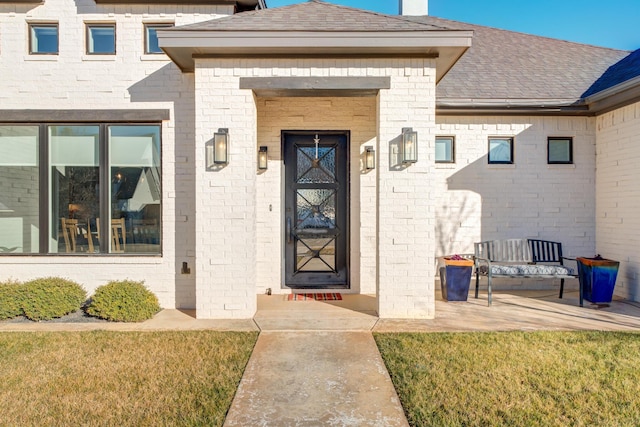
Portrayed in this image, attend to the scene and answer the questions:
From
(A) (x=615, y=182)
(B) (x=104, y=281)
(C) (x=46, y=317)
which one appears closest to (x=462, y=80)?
(A) (x=615, y=182)

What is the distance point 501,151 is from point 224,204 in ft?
16.9

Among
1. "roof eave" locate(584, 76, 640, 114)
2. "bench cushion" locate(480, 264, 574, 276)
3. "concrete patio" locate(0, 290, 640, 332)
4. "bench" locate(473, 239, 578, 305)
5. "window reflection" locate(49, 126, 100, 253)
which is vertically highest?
"roof eave" locate(584, 76, 640, 114)

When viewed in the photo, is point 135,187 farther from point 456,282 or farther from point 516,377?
point 516,377

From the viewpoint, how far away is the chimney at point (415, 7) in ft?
32.7

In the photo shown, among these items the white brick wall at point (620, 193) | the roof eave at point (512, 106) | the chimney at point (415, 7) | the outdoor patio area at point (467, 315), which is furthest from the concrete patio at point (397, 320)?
the chimney at point (415, 7)

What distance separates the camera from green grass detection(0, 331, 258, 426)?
3154 millimetres

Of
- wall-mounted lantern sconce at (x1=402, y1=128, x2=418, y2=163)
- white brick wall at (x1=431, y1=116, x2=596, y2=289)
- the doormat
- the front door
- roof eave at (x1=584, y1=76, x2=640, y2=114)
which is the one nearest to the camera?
wall-mounted lantern sconce at (x1=402, y1=128, x2=418, y2=163)

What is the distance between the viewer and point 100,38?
253 inches

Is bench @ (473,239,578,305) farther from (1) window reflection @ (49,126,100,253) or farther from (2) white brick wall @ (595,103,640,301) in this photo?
(1) window reflection @ (49,126,100,253)

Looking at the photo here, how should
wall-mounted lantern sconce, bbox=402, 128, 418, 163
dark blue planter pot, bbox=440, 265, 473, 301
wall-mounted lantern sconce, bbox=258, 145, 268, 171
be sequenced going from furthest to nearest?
wall-mounted lantern sconce, bbox=258, 145, 268, 171
dark blue planter pot, bbox=440, 265, 473, 301
wall-mounted lantern sconce, bbox=402, 128, 418, 163

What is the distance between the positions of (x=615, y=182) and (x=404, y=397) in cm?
596

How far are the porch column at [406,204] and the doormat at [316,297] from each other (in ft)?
4.19

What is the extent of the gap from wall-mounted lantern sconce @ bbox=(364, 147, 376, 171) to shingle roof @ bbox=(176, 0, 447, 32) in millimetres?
2075

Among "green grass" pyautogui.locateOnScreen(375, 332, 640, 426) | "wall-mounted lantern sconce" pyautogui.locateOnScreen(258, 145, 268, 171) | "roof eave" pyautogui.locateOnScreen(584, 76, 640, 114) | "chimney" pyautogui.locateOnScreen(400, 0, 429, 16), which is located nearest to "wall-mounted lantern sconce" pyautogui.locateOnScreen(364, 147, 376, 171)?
"wall-mounted lantern sconce" pyautogui.locateOnScreen(258, 145, 268, 171)
